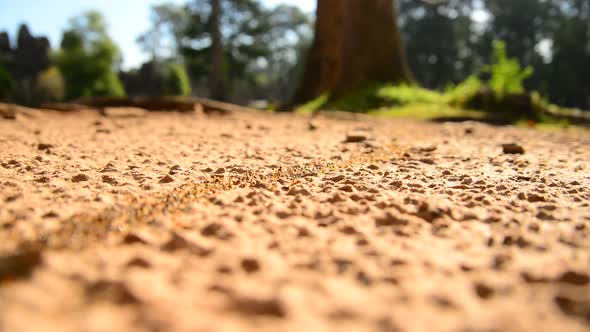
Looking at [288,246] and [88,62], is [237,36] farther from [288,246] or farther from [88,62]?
A: [288,246]

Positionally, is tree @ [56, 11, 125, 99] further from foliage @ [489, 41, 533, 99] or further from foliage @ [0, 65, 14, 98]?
Answer: foliage @ [489, 41, 533, 99]

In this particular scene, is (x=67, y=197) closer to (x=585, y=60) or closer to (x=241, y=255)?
(x=241, y=255)

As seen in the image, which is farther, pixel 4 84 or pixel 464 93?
pixel 4 84

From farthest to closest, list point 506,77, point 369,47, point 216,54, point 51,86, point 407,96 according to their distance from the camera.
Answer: point 51,86
point 216,54
point 369,47
point 407,96
point 506,77

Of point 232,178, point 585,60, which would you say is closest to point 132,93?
point 585,60

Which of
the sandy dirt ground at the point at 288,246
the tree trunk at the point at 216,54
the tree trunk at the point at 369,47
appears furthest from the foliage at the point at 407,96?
the tree trunk at the point at 216,54

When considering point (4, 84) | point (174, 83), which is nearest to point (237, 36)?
point (174, 83)
